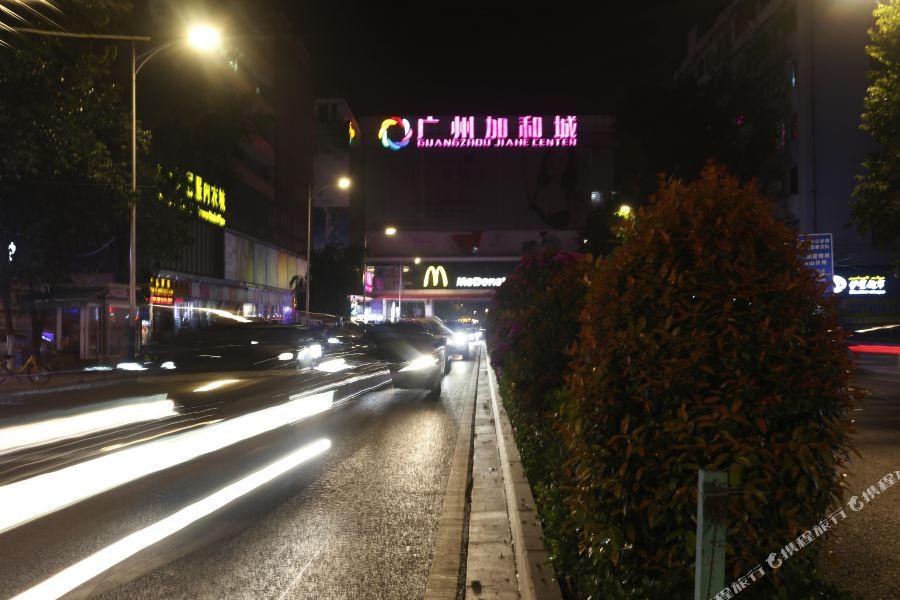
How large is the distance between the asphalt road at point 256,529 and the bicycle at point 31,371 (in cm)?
1402

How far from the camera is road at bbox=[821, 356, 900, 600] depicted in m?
5.03

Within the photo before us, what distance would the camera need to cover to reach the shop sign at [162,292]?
38844 millimetres

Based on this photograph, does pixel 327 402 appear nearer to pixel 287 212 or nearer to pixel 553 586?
pixel 553 586

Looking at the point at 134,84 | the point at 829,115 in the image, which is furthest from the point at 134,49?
the point at 829,115

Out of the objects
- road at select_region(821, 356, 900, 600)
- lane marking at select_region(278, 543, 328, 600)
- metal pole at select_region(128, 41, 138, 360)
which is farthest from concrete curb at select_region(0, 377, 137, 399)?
road at select_region(821, 356, 900, 600)

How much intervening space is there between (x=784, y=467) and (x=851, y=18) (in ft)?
156

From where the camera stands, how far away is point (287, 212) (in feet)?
221

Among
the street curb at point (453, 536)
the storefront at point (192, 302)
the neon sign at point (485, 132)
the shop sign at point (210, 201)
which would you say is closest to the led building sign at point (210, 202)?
the shop sign at point (210, 201)

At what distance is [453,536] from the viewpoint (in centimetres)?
652

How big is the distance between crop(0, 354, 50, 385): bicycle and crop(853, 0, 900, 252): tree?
24.8m

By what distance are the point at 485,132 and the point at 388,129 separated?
12426mm

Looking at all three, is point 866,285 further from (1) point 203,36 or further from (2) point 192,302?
(2) point 192,302

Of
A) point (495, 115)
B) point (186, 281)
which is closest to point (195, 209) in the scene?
point (186, 281)

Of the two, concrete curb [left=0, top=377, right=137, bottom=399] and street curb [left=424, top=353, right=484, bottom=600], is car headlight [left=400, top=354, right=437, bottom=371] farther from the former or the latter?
concrete curb [left=0, top=377, right=137, bottom=399]
